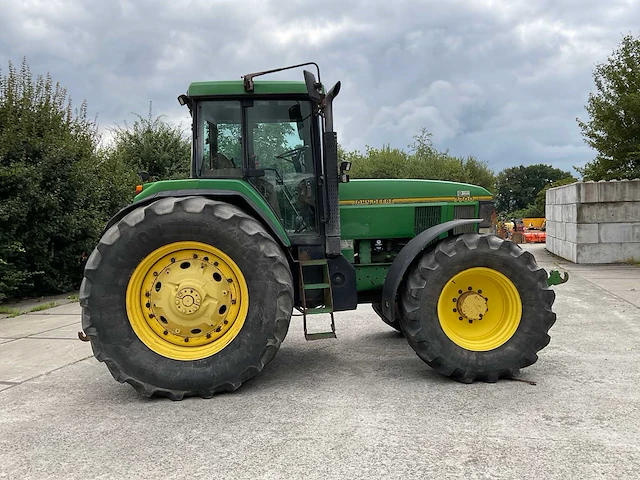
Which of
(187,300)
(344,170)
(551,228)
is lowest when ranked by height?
(187,300)

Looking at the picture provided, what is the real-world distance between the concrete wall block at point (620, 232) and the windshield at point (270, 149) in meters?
11.0

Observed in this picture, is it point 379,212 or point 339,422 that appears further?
point 379,212

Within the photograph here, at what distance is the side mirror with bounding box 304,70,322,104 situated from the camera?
409cm

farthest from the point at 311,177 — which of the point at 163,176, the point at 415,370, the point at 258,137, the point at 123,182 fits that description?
the point at 163,176

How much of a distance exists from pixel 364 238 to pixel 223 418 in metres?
2.12

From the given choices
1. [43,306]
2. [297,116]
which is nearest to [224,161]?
[297,116]

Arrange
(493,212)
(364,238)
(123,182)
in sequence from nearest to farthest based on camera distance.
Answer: (364,238) → (493,212) → (123,182)

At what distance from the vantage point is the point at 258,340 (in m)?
4.00

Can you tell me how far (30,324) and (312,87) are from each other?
5.61 meters

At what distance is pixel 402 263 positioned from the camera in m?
4.34

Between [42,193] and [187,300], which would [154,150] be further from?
[187,300]

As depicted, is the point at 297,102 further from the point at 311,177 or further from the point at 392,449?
the point at 392,449

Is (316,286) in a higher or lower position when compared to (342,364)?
higher

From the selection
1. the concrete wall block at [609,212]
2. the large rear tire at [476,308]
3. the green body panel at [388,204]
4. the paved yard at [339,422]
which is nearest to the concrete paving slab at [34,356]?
the paved yard at [339,422]
